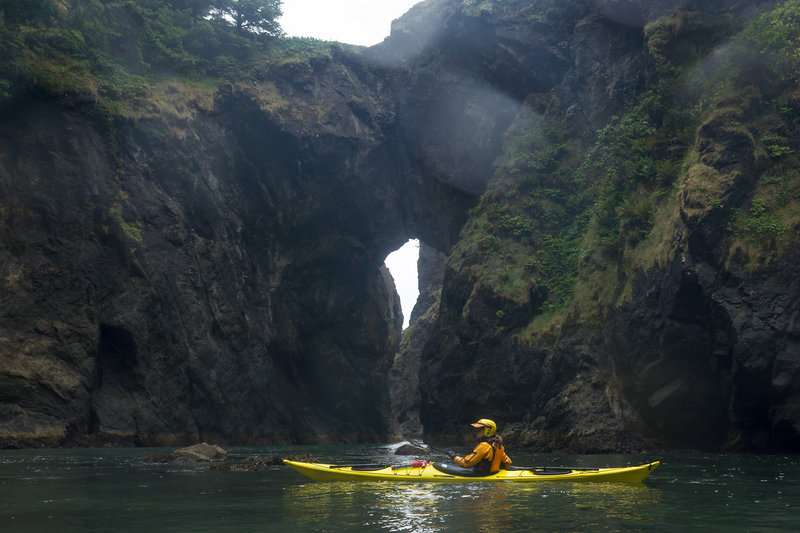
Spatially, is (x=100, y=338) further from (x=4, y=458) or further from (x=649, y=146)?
(x=649, y=146)

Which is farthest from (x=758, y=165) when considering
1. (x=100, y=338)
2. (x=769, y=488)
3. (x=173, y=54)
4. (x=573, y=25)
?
(x=173, y=54)

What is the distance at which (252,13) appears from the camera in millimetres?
40188

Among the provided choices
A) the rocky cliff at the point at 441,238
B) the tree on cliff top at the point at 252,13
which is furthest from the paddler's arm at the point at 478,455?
the tree on cliff top at the point at 252,13

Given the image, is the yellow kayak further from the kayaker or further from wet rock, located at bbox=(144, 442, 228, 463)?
wet rock, located at bbox=(144, 442, 228, 463)

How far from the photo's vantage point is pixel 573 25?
3603cm

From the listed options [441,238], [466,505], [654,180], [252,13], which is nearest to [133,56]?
[252,13]

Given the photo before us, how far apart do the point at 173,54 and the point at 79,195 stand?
12.2 metres

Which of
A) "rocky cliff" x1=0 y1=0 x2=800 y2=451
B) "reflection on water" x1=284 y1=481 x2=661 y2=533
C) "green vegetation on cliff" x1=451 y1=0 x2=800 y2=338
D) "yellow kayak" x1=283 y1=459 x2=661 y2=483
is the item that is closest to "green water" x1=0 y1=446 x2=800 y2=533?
"reflection on water" x1=284 y1=481 x2=661 y2=533

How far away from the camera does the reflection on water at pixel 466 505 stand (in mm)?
7984

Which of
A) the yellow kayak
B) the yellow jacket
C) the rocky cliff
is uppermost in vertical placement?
the rocky cliff

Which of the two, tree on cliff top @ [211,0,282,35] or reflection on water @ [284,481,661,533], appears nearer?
reflection on water @ [284,481,661,533]

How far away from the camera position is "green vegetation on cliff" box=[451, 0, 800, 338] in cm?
2088

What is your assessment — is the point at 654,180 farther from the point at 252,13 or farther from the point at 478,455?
the point at 252,13

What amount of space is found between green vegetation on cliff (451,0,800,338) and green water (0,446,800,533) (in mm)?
9282
